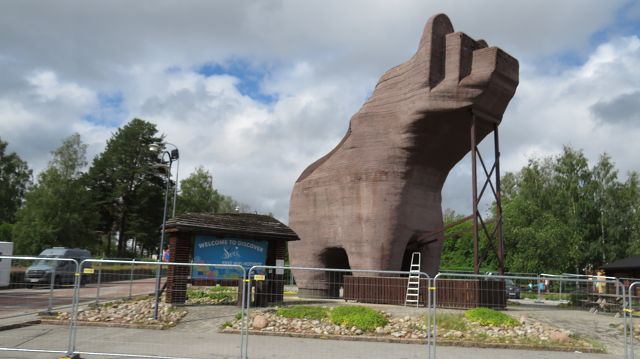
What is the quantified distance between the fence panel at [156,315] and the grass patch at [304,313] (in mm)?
1232

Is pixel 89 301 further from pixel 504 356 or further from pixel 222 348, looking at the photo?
pixel 504 356

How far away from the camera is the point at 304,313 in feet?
44.8

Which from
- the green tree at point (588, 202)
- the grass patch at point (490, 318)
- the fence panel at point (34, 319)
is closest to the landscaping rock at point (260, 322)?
the fence panel at point (34, 319)

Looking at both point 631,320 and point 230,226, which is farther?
point 230,226

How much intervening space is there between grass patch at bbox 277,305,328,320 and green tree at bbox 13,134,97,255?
109 ft

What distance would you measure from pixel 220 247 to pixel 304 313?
404cm

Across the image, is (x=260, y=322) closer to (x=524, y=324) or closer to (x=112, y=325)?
(x=112, y=325)

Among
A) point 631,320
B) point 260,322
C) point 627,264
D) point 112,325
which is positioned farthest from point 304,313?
point 627,264

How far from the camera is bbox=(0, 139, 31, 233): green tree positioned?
58719mm

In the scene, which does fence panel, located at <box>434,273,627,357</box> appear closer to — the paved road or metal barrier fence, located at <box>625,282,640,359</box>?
metal barrier fence, located at <box>625,282,640,359</box>

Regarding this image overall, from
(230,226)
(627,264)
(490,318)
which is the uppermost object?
(230,226)

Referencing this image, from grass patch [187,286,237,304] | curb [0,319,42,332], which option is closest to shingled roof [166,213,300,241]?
grass patch [187,286,237,304]

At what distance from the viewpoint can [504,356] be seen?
10727 mm

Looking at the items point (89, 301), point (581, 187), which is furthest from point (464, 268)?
point (89, 301)
